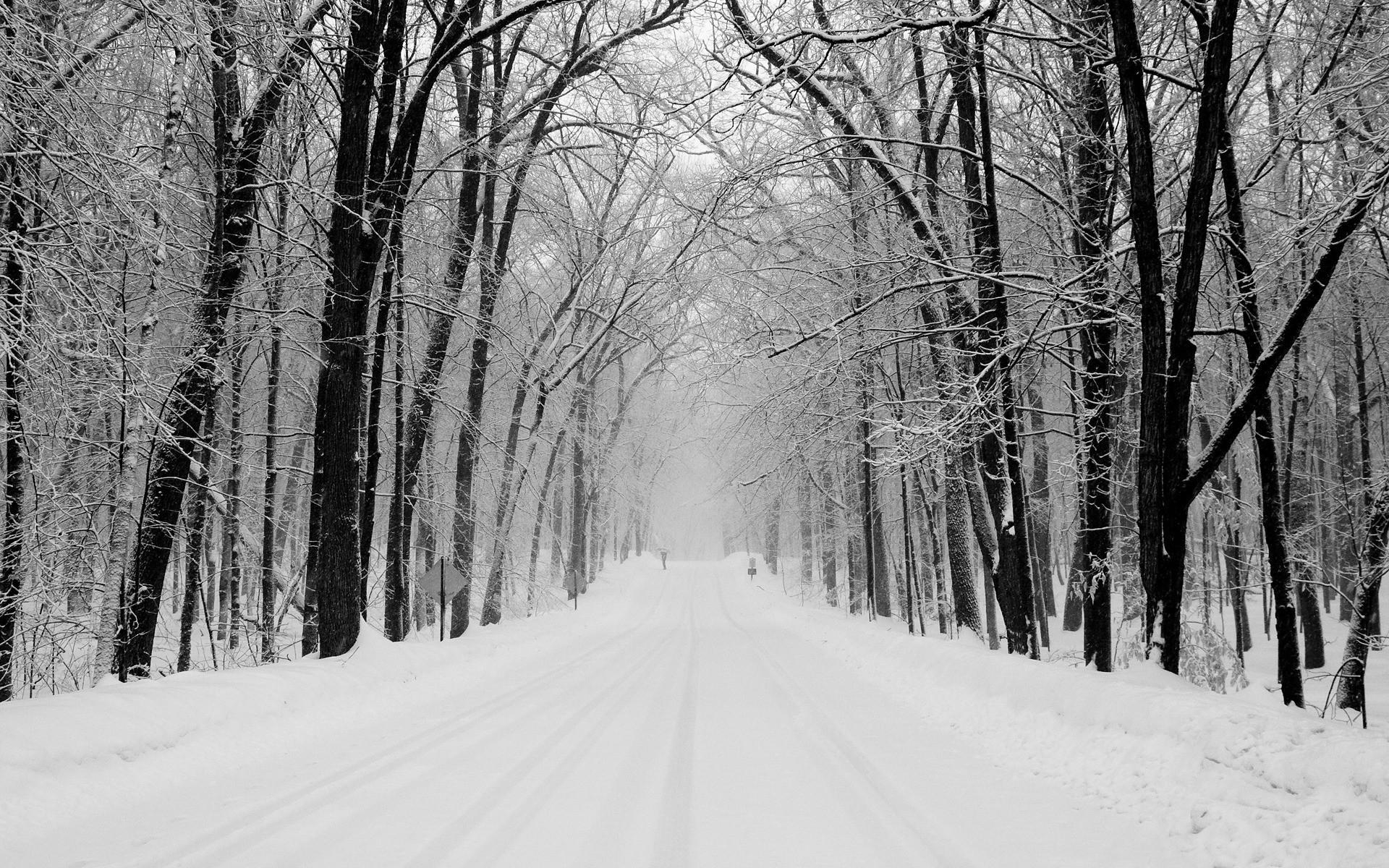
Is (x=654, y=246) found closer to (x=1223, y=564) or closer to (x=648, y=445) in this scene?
(x=648, y=445)

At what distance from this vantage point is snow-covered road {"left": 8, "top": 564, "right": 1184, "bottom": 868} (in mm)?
4230

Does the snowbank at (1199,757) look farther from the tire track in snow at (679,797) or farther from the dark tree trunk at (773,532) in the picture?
the dark tree trunk at (773,532)

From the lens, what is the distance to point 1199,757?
4.84 m

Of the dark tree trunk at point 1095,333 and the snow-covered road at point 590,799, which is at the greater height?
the dark tree trunk at point 1095,333

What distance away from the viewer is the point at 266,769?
5859mm

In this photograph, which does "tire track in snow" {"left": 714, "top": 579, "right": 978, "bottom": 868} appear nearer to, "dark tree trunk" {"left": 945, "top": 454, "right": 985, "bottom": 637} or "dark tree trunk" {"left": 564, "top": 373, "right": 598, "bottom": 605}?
"dark tree trunk" {"left": 945, "top": 454, "right": 985, "bottom": 637}

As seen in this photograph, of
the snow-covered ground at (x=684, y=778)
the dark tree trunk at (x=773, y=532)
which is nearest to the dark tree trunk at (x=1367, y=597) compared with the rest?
the snow-covered ground at (x=684, y=778)

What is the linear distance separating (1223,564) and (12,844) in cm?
3827

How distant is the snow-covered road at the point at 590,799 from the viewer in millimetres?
4230

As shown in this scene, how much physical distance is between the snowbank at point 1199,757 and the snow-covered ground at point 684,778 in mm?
18

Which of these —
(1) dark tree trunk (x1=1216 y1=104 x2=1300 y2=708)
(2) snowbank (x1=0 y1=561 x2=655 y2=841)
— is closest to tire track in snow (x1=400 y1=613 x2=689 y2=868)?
(2) snowbank (x1=0 y1=561 x2=655 y2=841)

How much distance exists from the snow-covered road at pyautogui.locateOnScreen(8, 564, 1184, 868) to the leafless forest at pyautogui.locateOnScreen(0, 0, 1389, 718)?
2.76 m

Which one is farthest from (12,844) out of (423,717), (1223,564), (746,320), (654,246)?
(1223,564)

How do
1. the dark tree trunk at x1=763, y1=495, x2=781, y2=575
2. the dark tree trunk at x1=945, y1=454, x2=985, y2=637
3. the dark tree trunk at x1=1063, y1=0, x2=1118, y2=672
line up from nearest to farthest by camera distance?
the dark tree trunk at x1=1063, y1=0, x2=1118, y2=672 < the dark tree trunk at x1=945, y1=454, x2=985, y2=637 < the dark tree trunk at x1=763, y1=495, x2=781, y2=575
